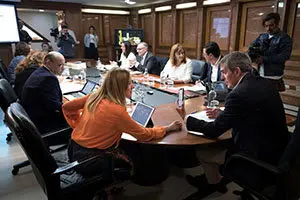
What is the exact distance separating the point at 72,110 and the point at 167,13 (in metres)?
6.19

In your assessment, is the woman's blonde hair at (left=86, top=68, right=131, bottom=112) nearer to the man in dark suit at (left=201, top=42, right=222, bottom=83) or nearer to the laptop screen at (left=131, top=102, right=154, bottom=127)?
the laptop screen at (left=131, top=102, right=154, bottom=127)

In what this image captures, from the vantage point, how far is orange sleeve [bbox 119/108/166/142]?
4.25ft

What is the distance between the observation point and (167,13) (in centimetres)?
704

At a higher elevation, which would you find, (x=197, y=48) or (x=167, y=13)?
(x=167, y=13)

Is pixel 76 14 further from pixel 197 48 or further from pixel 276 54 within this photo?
pixel 276 54

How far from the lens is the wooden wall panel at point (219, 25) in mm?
5484

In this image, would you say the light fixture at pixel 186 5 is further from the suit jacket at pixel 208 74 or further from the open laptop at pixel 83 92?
the open laptop at pixel 83 92

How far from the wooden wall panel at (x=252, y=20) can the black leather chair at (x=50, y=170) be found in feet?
15.3

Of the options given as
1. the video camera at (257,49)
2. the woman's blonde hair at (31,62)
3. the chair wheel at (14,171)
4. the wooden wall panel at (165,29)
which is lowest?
the chair wheel at (14,171)

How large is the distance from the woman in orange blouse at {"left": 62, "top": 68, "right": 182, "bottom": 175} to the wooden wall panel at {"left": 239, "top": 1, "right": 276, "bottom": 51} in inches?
173

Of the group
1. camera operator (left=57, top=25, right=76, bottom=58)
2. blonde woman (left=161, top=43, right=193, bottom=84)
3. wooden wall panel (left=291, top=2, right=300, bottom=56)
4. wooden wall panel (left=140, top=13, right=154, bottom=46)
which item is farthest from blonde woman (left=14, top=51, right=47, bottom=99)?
wooden wall panel (left=140, top=13, right=154, bottom=46)

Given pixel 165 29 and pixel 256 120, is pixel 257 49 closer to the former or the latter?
pixel 256 120

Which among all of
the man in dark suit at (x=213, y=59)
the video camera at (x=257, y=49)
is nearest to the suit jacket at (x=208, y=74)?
the man in dark suit at (x=213, y=59)

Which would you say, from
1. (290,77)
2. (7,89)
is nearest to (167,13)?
(290,77)
